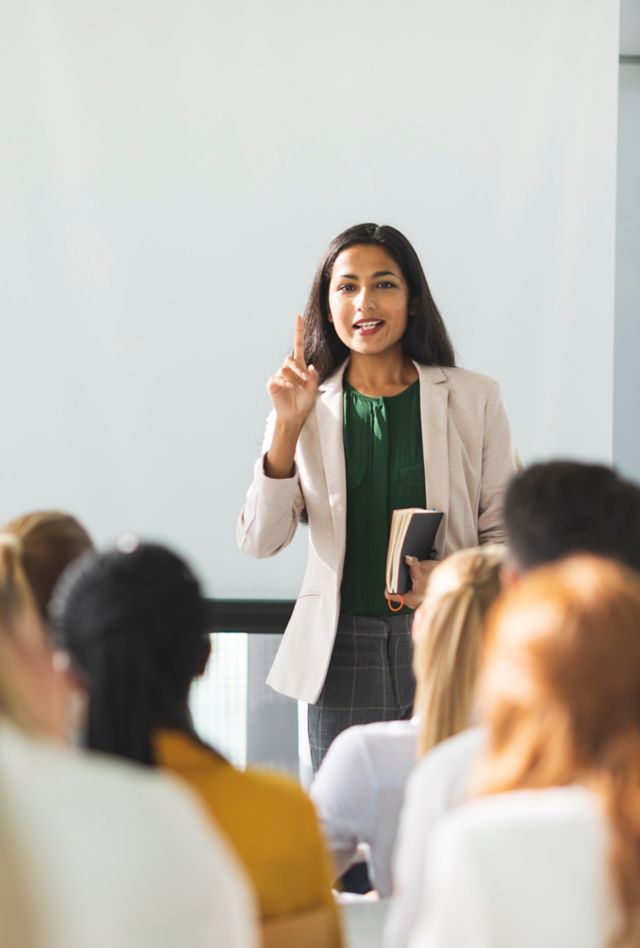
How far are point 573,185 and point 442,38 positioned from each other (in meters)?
0.60

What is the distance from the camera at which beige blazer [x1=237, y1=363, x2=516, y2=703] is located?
2586 mm

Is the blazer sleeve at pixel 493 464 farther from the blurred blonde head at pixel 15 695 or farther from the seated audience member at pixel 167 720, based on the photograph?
the seated audience member at pixel 167 720

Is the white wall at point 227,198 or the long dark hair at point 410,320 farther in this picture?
the white wall at point 227,198

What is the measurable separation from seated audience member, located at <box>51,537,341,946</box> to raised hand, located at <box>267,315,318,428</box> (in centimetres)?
135

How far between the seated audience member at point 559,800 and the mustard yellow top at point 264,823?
0.22 metres

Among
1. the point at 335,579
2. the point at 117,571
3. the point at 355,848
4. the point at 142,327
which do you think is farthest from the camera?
the point at 142,327

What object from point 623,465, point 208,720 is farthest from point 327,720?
point 623,465

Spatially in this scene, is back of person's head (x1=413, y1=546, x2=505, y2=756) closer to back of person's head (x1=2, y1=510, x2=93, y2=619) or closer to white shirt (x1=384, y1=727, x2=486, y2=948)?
white shirt (x1=384, y1=727, x2=486, y2=948)

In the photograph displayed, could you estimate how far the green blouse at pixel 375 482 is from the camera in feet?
8.57

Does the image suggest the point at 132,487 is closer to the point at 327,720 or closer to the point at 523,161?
the point at 327,720

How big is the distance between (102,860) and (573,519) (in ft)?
2.82

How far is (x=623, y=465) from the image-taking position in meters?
3.97

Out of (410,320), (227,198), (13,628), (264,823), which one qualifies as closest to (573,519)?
(264,823)

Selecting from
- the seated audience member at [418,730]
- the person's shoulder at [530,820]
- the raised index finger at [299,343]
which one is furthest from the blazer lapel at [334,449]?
the person's shoulder at [530,820]
